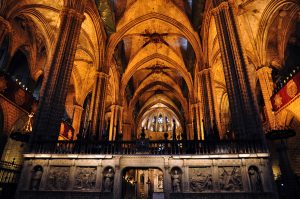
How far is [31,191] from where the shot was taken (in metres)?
6.62

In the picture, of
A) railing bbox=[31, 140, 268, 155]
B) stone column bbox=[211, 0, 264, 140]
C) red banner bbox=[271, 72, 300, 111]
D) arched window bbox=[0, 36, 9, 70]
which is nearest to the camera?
railing bbox=[31, 140, 268, 155]

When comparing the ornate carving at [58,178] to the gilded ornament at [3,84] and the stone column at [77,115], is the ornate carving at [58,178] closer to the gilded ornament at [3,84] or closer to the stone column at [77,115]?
the gilded ornament at [3,84]

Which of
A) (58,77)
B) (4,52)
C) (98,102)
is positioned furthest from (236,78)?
(4,52)

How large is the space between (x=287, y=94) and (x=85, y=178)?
11.8 meters

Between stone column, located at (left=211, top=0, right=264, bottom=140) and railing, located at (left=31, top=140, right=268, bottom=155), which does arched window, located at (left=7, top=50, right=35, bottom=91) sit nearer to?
railing, located at (left=31, top=140, right=268, bottom=155)

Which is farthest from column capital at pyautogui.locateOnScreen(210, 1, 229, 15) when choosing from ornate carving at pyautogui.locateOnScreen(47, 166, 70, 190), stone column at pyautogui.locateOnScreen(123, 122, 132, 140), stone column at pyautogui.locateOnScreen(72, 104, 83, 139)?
stone column at pyautogui.locateOnScreen(123, 122, 132, 140)

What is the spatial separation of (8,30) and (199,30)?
41.5ft

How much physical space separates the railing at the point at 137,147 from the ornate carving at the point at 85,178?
751 mm

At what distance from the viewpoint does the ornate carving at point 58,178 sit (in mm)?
6781

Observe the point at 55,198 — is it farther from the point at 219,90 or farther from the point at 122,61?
the point at 219,90

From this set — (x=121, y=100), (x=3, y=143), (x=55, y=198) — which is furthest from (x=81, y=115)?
(x=55, y=198)

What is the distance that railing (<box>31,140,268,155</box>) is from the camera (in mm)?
7258

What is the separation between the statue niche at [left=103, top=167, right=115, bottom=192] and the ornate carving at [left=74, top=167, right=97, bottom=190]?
1.22 ft

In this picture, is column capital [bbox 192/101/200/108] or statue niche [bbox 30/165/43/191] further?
column capital [bbox 192/101/200/108]
